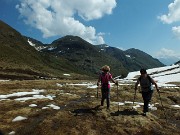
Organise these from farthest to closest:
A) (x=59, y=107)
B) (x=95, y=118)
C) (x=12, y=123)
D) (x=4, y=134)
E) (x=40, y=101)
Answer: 1. (x=40, y=101)
2. (x=59, y=107)
3. (x=95, y=118)
4. (x=12, y=123)
5. (x=4, y=134)

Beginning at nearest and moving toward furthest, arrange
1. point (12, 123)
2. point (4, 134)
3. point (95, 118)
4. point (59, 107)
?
point (4, 134) → point (12, 123) → point (95, 118) → point (59, 107)

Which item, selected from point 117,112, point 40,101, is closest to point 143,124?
point 117,112

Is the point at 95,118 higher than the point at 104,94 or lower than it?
lower

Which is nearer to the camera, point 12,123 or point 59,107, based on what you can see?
point 12,123

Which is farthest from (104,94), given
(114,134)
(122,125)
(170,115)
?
(170,115)

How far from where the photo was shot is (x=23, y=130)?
18281 mm

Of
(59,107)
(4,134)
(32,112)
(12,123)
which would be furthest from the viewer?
(59,107)

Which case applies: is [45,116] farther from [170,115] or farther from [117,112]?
[170,115]

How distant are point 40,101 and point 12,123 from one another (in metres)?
9.10

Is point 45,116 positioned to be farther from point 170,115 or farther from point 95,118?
point 170,115

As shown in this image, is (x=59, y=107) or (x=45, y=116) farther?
(x=59, y=107)

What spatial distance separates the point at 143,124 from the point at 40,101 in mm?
12749

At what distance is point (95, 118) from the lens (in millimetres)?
21156

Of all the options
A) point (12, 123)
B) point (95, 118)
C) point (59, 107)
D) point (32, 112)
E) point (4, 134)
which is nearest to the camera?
point (4, 134)
